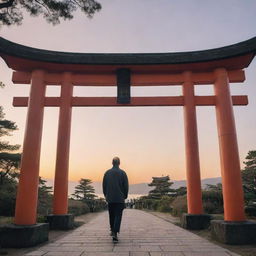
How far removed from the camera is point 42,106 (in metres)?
7.18

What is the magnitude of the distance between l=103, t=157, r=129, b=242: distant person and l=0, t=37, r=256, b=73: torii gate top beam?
3.43 meters

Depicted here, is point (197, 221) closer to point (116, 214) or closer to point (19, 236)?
point (116, 214)

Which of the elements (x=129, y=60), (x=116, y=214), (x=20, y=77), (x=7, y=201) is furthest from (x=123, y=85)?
(x=7, y=201)

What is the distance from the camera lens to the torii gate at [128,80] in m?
6.92

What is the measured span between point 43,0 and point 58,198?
502 centimetres

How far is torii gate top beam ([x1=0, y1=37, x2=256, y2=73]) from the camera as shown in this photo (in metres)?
7.04

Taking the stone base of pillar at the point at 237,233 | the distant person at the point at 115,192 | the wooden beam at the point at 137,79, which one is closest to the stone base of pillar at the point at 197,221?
the stone base of pillar at the point at 237,233

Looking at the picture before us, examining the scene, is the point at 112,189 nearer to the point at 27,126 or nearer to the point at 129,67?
the point at 27,126

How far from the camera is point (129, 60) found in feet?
24.6

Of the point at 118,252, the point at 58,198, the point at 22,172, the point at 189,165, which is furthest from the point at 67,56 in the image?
the point at 118,252

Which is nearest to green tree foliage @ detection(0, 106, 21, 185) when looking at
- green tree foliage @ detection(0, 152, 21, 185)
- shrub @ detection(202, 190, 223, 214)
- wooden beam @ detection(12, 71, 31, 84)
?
green tree foliage @ detection(0, 152, 21, 185)

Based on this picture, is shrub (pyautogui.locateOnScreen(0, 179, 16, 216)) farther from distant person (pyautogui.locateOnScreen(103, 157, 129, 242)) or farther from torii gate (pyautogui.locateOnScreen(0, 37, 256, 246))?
distant person (pyautogui.locateOnScreen(103, 157, 129, 242))

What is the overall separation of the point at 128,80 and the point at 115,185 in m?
3.53

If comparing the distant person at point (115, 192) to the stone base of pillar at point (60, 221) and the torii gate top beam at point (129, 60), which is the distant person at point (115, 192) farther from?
the torii gate top beam at point (129, 60)
